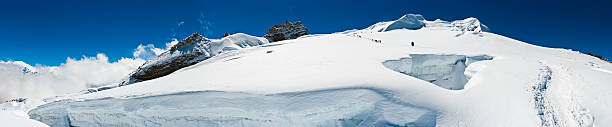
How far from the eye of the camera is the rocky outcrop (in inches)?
1767

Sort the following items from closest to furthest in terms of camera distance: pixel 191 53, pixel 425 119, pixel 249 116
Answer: pixel 425 119
pixel 249 116
pixel 191 53

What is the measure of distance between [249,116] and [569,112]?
7.22 meters

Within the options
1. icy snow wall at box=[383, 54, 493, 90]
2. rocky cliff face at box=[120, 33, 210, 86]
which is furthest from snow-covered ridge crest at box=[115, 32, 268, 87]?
icy snow wall at box=[383, 54, 493, 90]

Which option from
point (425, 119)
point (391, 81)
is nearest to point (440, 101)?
point (425, 119)

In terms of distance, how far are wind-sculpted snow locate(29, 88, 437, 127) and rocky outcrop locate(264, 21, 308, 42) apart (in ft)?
129

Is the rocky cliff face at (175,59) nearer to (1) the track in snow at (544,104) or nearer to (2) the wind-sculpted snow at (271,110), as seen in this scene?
(2) the wind-sculpted snow at (271,110)

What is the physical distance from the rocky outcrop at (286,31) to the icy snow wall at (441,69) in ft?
112

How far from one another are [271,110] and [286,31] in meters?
41.4

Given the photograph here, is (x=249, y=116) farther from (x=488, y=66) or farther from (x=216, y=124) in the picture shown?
(x=488, y=66)

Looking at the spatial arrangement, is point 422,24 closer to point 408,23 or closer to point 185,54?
point 408,23

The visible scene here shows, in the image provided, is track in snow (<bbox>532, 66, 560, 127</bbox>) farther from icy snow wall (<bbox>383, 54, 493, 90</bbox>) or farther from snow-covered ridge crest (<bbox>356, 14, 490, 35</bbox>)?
snow-covered ridge crest (<bbox>356, 14, 490, 35</bbox>)

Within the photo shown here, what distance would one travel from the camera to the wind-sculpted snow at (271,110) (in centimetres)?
483

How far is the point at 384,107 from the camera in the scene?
4.90 m

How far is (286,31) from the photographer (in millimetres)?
45594
